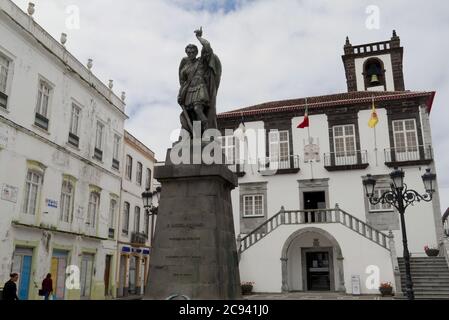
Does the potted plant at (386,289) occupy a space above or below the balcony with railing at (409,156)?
below

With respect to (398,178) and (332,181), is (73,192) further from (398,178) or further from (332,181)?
(398,178)

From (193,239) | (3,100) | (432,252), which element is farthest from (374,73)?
(193,239)

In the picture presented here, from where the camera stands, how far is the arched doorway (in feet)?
75.4

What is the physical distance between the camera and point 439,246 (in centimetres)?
2256

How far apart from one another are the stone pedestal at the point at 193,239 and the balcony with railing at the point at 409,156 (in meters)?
19.6

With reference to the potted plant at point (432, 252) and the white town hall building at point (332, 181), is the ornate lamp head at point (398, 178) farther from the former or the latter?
the potted plant at point (432, 252)

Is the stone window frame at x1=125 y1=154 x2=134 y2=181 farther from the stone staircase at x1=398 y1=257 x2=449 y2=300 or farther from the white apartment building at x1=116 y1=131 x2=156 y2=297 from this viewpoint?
the stone staircase at x1=398 y1=257 x2=449 y2=300

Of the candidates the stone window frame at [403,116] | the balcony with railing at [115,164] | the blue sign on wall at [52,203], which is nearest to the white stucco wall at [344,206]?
the stone window frame at [403,116]

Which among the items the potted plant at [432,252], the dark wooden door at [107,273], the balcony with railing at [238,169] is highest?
the balcony with railing at [238,169]

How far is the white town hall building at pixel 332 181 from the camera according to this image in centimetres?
2169

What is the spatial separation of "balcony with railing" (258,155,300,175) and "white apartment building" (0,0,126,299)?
30.3 feet

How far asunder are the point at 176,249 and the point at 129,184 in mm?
21889

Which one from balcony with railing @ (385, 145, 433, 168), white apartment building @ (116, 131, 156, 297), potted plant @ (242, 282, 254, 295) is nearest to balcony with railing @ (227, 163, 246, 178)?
white apartment building @ (116, 131, 156, 297)

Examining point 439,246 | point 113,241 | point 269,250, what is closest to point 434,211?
point 439,246
